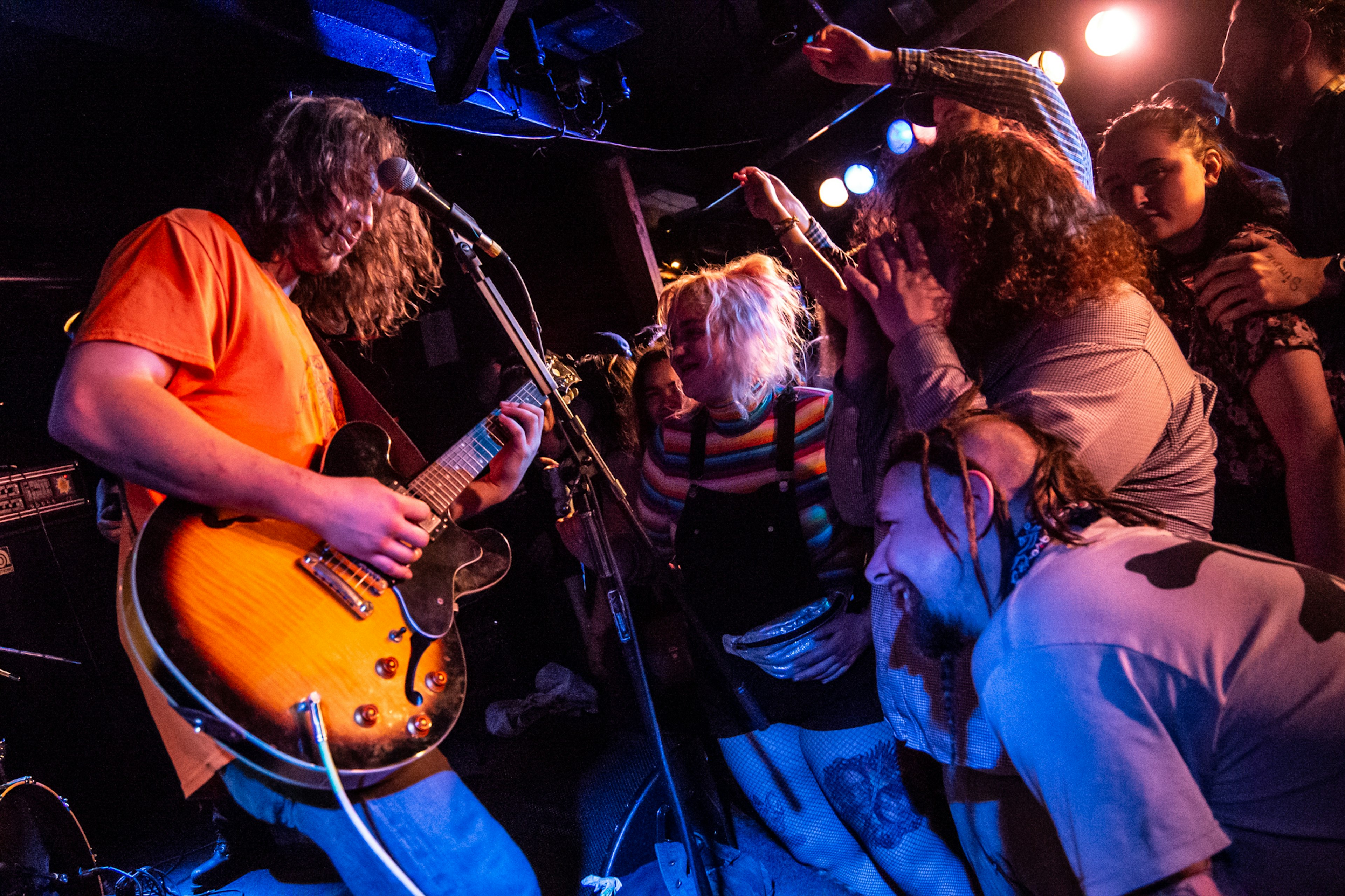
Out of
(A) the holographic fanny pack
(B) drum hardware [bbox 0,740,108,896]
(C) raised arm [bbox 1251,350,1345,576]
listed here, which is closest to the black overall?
(A) the holographic fanny pack

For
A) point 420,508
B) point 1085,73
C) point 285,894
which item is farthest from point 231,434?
point 1085,73

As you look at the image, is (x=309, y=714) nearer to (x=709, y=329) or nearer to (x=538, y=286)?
(x=709, y=329)

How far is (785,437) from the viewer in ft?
7.02

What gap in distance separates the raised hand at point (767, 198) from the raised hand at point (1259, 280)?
1.12 metres

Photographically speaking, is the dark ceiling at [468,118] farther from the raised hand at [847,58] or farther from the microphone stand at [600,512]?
the raised hand at [847,58]

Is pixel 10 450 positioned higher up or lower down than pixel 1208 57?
lower down

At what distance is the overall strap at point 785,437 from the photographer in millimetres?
2102

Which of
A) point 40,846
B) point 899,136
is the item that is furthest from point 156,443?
point 899,136

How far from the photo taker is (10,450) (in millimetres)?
3586

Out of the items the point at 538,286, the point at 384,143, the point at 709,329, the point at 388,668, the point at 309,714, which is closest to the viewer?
the point at 309,714

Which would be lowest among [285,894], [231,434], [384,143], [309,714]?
[285,894]

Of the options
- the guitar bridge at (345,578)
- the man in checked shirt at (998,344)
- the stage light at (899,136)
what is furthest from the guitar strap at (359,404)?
the stage light at (899,136)

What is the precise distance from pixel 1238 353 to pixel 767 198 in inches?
51.8

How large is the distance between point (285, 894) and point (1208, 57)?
659 centimetres
